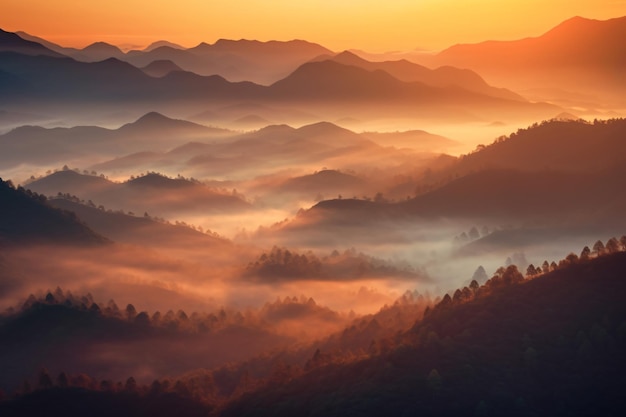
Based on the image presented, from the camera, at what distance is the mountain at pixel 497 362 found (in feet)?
359

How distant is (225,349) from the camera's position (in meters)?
195

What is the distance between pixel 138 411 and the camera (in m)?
140

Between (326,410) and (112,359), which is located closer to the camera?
(326,410)

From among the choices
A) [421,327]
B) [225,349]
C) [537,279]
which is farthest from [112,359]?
[537,279]

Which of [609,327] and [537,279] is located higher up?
[537,279]

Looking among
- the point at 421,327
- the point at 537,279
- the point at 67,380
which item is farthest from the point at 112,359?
the point at 537,279

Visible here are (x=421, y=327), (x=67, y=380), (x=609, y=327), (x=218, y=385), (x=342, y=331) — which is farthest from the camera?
(x=342, y=331)

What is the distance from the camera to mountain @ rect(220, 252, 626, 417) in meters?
109

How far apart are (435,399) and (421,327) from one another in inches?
977

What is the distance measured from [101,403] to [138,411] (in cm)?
718

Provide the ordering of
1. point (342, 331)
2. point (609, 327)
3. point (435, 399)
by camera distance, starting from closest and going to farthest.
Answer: point (435, 399) → point (609, 327) → point (342, 331)

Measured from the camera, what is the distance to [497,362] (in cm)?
11775

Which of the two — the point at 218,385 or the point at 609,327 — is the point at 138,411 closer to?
the point at 218,385

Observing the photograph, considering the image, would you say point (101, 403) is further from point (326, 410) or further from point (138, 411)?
point (326, 410)
